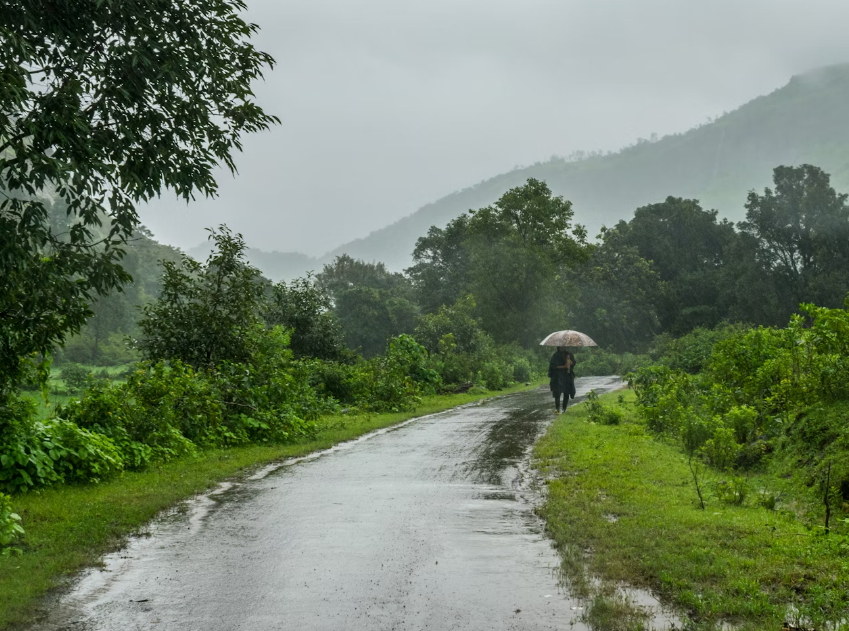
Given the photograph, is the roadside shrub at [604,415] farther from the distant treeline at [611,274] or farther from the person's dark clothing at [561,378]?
the distant treeline at [611,274]

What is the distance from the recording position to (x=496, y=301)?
58031 millimetres

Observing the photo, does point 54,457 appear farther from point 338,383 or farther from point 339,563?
point 338,383

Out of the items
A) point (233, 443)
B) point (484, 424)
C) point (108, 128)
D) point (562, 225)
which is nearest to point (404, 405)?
point (484, 424)

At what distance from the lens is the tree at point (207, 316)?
59.2 ft

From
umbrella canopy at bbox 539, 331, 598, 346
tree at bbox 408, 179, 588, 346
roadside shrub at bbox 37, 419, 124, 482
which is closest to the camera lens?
roadside shrub at bbox 37, 419, 124, 482

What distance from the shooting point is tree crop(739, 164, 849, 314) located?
5306 centimetres

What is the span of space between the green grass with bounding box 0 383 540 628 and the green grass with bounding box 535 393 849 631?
4211 millimetres

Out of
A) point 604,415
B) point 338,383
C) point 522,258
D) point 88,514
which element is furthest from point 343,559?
point 522,258

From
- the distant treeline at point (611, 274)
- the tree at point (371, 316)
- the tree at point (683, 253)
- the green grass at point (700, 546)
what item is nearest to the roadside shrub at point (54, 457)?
the green grass at point (700, 546)

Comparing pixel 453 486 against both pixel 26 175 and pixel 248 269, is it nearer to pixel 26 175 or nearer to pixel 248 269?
pixel 26 175

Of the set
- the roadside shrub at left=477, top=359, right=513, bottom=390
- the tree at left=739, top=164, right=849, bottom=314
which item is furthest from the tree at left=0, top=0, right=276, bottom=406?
the tree at left=739, top=164, right=849, bottom=314

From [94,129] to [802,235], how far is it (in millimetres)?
57286

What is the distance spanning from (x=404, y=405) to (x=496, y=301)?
116ft

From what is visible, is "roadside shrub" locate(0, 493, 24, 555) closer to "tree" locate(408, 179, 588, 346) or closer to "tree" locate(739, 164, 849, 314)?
"tree" locate(408, 179, 588, 346)
